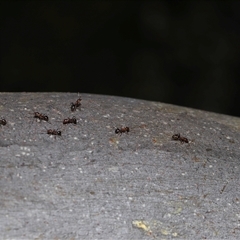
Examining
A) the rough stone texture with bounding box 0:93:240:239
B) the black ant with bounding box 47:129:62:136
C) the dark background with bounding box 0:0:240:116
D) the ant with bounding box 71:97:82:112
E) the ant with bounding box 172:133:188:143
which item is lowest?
the rough stone texture with bounding box 0:93:240:239

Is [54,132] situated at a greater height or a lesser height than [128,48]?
lesser

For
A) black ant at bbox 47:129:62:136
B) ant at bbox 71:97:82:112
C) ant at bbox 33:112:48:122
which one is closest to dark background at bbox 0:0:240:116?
ant at bbox 71:97:82:112

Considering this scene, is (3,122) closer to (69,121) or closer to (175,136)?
(69,121)

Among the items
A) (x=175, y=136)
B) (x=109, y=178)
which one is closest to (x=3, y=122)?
(x=109, y=178)

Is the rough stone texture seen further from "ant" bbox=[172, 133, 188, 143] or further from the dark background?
the dark background

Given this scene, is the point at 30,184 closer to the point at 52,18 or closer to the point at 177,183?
the point at 177,183

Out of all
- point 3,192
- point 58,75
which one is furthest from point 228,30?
point 3,192
